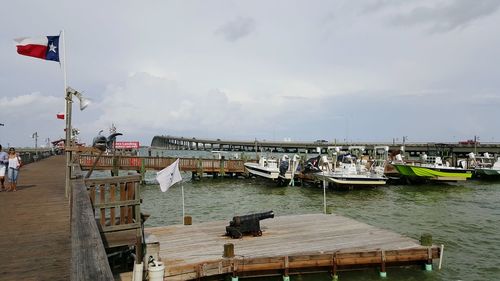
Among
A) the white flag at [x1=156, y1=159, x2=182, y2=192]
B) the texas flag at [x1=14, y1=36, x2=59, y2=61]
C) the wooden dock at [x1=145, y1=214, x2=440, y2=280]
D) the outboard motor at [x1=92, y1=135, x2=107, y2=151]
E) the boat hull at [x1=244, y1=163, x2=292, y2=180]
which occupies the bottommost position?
the wooden dock at [x1=145, y1=214, x2=440, y2=280]

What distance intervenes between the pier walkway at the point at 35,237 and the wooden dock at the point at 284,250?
3.11m

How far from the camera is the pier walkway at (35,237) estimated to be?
20.4ft

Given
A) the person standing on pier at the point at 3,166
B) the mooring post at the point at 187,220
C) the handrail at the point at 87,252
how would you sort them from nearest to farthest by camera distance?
the handrail at the point at 87,252, the mooring post at the point at 187,220, the person standing on pier at the point at 3,166

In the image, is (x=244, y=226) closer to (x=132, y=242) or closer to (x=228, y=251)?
(x=228, y=251)

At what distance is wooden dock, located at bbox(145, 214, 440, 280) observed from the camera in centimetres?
1072

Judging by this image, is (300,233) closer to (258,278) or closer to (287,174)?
(258,278)

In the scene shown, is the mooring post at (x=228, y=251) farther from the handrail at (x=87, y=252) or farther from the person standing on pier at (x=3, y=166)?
the person standing on pier at (x=3, y=166)

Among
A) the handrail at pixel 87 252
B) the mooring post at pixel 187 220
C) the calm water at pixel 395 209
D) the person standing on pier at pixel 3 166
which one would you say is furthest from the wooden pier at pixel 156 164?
the handrail at pixel 87 252

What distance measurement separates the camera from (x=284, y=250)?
11.9 metres

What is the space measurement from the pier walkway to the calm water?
23.4ft

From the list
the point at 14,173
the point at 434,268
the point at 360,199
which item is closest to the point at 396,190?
the point at 360,199

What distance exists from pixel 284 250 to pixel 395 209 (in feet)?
54.0

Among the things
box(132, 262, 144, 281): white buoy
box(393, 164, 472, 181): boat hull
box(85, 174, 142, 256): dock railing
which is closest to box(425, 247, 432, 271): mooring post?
box(132, 262, 144, 281): white buoy

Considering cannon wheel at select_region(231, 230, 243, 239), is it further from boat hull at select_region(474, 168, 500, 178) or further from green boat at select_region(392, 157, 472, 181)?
boat hull at select_region(474, 168, 500, 178)
